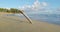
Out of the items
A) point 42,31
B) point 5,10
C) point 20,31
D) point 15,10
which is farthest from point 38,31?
point 5,10

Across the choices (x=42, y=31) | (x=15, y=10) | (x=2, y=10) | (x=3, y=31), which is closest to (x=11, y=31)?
(x=3, y=31)

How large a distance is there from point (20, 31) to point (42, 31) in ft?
3.35

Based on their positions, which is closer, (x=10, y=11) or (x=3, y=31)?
(x=3, y=31)

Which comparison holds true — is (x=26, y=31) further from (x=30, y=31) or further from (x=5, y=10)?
(x=5, y=10)

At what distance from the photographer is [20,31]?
21.9 feet

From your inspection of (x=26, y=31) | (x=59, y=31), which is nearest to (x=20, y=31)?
(x=26, y=31)

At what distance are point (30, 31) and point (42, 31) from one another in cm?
56

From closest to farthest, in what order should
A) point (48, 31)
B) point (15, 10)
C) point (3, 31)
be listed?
point (3, 31), point (48, 31), point (15, 10)

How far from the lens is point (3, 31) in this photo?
6.53m

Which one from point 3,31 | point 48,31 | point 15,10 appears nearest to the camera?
point 3,31

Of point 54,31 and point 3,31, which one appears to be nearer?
point 3,31

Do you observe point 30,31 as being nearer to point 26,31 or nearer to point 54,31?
point 26,31

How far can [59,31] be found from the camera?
7289 mm

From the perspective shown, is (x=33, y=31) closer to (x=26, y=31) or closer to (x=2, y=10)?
(x=26, y=31)
